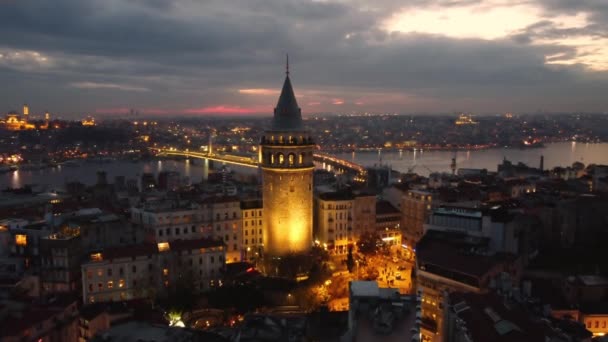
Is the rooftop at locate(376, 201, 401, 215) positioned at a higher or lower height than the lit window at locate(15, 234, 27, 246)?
lower

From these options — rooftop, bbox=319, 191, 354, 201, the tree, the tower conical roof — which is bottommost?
the tree

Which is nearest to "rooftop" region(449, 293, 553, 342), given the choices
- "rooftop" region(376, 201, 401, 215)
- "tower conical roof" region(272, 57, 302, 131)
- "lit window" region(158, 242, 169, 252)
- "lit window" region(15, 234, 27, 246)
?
"lit window" region(158, 242, 169, 252)

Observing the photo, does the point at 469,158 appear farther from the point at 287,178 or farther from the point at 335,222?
the point at 287,178

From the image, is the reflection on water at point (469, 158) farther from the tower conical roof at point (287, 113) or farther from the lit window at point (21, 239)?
the lit window at point (21, 239)

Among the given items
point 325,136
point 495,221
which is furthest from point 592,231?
point 325,136

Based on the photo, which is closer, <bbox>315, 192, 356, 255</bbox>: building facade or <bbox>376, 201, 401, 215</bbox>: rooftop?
<bbox>315, 192, 356, 255</bbox>: building facade

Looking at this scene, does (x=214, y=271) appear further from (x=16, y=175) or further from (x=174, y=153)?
(x=174, y=153)

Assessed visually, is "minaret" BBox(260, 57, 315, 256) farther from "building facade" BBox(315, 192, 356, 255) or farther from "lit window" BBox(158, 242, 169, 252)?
"lit window" BBox(158, 242, 169, 252)

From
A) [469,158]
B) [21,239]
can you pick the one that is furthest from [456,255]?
[469,158]

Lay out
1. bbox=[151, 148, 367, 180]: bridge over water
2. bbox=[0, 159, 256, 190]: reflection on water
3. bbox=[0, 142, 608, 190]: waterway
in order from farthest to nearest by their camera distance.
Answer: bbox=[151, 148, 367, 180]: bridge over water < bbox=[0, 142, 608, 190]: waterway < bbox=[0, 159, 256, 190]: reflection on water
